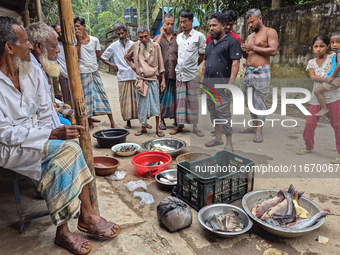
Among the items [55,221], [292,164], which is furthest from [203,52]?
[55,221]

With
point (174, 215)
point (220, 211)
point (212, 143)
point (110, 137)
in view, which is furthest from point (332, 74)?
point (110, 137)

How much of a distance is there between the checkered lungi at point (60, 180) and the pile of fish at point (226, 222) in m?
1.21

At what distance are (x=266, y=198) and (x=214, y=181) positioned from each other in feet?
2.07

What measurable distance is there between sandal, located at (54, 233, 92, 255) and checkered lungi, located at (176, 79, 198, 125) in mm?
3294

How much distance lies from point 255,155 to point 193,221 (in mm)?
2032

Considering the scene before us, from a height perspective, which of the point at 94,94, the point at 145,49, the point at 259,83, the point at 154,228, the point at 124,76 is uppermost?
the point at 145,49

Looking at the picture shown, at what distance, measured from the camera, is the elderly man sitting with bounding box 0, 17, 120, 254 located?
175cm

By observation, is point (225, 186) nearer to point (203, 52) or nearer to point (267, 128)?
point (203, 52)

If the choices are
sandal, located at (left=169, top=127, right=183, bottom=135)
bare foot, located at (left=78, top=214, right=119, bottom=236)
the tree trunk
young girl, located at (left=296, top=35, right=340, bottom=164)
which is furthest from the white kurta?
the tree trunk

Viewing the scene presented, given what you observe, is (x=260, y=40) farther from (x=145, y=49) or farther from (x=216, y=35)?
(x=145, y=49)

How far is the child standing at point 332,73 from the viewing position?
3401 millimetres

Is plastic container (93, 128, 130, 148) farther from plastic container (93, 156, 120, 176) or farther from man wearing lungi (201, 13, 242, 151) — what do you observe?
man wearing lungi (201, 13, 242, 151)

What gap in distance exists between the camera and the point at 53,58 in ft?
8.05

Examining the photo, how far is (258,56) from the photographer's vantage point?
448 cm
